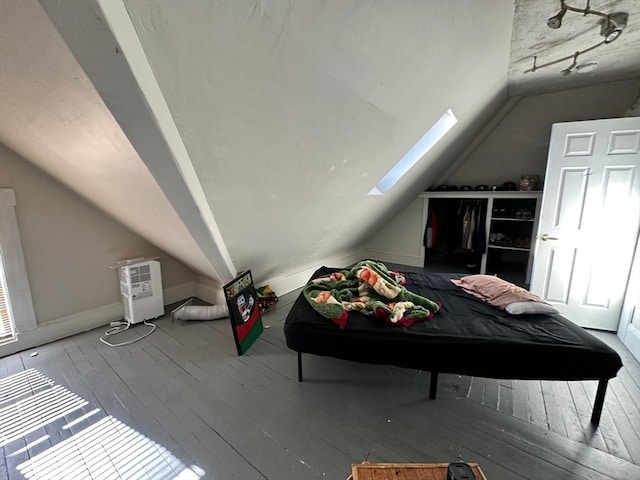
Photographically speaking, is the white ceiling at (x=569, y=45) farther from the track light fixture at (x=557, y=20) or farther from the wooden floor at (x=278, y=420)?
the wooden floor at (x=278, y=420)

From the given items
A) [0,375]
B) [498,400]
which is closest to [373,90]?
[498,400]

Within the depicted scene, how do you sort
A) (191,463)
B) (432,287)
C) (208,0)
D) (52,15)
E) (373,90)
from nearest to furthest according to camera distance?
1. (52,15)
2. (208,0)
3. (191,463)
4. (373,90)
5. (432,287)

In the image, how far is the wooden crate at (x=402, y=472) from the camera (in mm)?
913

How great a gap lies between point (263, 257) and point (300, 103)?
1.80m

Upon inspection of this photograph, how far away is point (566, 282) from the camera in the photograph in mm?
2840

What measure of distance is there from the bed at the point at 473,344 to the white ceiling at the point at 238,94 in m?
1.06

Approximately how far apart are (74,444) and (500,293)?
2990 mm

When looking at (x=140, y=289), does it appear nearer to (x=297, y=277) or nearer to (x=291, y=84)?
(x=297, y=277)

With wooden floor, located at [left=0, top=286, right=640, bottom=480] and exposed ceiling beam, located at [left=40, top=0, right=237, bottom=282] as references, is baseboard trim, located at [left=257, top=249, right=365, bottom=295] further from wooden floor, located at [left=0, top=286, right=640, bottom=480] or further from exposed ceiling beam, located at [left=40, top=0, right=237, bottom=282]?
exposed ceiling beam, located at [left=40, top=0, right=237, bottom=282]

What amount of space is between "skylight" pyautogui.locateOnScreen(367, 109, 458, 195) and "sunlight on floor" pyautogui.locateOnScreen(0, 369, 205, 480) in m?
2.82

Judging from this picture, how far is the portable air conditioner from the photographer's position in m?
2.79

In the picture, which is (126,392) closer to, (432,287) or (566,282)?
(432,287)

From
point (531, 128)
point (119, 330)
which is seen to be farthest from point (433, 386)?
point (531, 128)

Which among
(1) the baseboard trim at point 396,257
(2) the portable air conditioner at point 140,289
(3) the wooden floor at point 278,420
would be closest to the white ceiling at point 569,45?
(3) the wooden floor at point 278,420
